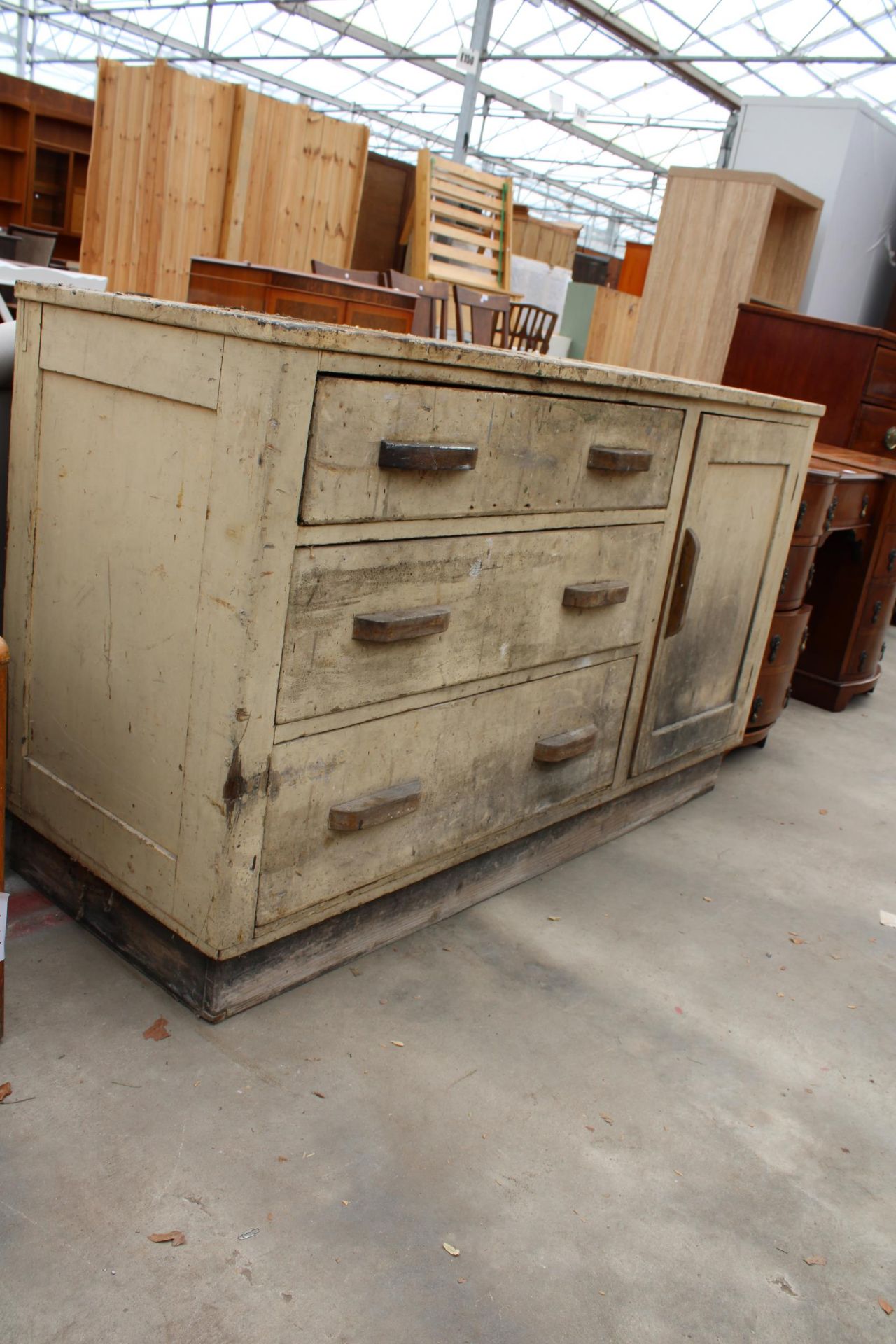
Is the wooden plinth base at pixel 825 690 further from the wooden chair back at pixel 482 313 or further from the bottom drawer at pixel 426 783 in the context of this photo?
the bottom drawer at pixel 426 783

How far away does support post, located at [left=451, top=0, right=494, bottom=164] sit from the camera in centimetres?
Result: 928

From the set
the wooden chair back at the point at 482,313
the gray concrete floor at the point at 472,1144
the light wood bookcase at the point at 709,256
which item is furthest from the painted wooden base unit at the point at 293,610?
the light wood bookcase at the point at 709,256

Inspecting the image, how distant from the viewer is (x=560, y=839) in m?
2.42

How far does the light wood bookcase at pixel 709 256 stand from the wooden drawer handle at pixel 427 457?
3394 mm

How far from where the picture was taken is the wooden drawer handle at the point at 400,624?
1589 mm

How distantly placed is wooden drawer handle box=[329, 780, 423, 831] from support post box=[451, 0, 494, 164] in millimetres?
8843

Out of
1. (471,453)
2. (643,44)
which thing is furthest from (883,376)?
(643,44)

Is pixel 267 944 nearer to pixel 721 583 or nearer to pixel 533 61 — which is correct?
pixel 721 583

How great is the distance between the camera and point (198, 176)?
20.9 ft

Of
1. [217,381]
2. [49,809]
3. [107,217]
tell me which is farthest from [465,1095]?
[107,217]

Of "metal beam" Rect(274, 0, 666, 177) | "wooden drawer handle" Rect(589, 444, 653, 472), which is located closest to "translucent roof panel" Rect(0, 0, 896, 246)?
"metal beam" Rect(274, 0, 666, 177)

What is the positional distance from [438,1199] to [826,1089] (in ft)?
2.64

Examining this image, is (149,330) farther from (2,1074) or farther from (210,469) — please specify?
(2,1074)

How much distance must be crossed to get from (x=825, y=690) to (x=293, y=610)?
3.16 m
